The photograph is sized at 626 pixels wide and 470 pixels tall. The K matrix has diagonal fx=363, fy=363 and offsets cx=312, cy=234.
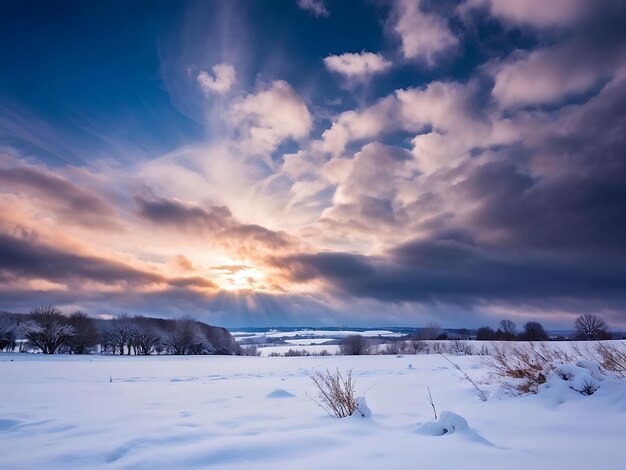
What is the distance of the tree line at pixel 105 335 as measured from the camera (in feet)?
188

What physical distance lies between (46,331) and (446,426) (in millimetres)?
69348

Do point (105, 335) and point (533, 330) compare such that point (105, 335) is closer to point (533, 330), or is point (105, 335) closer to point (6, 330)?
point (6, 330)

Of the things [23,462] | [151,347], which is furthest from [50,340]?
[23,462]

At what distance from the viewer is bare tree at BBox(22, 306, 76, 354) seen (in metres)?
56.4

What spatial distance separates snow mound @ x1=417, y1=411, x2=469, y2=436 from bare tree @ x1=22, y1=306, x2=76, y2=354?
222ft

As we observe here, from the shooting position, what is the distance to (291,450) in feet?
12.4

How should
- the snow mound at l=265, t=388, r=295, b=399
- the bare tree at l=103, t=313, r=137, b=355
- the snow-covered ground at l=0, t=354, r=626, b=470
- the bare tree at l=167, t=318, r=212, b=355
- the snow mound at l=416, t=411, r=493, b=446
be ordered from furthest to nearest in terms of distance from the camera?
1. the bare tree at l=167, t=318, r=212, b=355
2. the bare tree at l=103, t=313, r=137, b=355
3. the snow mound at l=265, t=388, r=295, b=399
4. the snow mound at l=416, t=411, r=493, b=446
5. the snow-covered ground at l=0, t=354, r=626, b=470

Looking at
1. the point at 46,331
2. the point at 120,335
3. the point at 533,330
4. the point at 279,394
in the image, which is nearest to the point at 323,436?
the point at 279,394

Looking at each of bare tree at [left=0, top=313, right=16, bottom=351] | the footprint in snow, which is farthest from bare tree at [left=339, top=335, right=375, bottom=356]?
the footprint in snow

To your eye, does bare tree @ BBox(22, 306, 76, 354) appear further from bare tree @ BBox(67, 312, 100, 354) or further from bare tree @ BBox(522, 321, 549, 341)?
bare tree @ BBox(522, 321, 549, 341)

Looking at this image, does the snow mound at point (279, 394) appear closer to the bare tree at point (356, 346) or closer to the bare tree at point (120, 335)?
the bare tree at point (356, 346)

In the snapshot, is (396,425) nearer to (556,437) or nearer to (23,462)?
(556,437)

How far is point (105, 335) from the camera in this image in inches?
2625

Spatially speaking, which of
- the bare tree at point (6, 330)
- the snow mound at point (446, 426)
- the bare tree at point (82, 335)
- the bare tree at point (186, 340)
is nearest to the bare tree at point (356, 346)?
the bare tree at point (186, 340)
